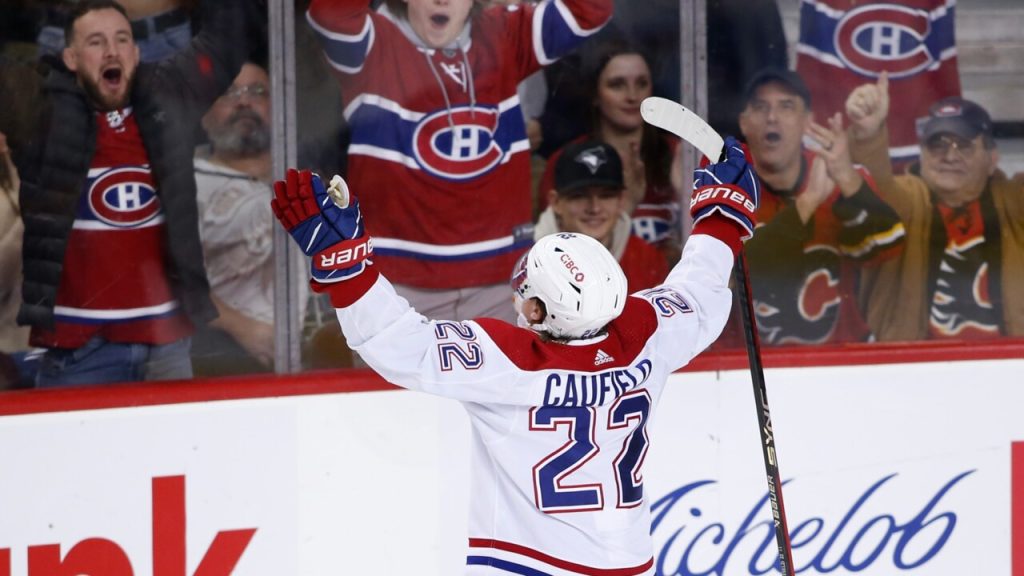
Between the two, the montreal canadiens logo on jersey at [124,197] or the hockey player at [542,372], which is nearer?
the hockey player at [542,372]

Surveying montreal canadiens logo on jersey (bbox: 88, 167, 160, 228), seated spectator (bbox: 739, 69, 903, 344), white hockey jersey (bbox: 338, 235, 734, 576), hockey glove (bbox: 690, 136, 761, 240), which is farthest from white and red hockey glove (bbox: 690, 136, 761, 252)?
montreal canadiens logo on jersey (bbox: 88, 167, 160, 228)

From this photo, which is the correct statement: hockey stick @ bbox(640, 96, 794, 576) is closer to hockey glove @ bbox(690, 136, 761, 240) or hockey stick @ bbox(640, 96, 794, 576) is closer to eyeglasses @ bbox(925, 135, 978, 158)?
hockey glove @ bbox(690, 136, 761, 240)

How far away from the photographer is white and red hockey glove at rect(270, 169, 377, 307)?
7.21 ft

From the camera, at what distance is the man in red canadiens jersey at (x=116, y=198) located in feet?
10.3

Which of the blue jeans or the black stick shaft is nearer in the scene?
the black stick shaft

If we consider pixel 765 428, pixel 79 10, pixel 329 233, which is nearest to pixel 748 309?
pixel 765 428

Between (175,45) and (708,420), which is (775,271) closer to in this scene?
(708,420)

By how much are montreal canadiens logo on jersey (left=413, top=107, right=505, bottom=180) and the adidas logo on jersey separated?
1.21 metres

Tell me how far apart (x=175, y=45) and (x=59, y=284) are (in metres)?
0.60

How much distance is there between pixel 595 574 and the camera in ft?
7.99

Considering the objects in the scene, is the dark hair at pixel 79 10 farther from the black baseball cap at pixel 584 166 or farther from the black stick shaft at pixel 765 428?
the black stick shaft at pixel 765 428

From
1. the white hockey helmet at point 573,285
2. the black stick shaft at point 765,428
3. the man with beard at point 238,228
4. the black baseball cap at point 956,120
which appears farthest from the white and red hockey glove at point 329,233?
the black baseball cap at point 956,120

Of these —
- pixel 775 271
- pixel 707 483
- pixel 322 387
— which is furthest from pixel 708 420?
pixel 322 387

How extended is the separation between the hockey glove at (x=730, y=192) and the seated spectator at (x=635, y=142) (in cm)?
89
